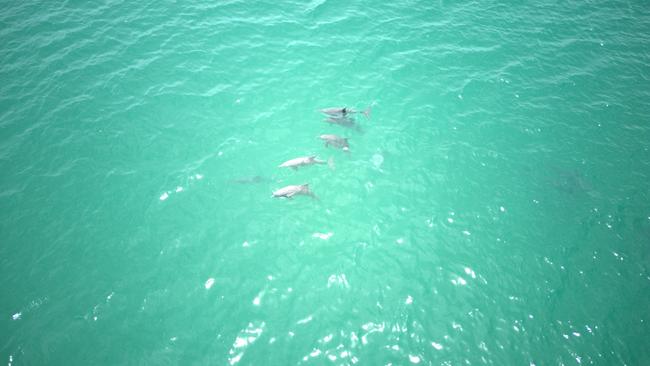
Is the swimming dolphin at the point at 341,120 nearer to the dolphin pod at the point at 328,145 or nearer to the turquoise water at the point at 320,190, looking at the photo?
the dolphin pod at the point at 328,145

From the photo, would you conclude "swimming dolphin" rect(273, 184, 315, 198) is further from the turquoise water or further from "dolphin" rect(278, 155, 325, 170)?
"dolphin" rect(278, 155, 325, 170)

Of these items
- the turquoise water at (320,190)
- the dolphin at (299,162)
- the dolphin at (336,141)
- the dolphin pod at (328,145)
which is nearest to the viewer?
the turquoise water at (320,190)

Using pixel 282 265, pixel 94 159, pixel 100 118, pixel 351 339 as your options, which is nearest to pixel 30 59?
pixel 100 118

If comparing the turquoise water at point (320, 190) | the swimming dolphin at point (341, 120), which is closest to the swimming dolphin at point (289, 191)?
the turquoise water at point (320, 190)

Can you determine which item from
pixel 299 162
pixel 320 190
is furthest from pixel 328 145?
pixel 320 190

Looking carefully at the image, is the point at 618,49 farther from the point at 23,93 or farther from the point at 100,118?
the point at 23,93
